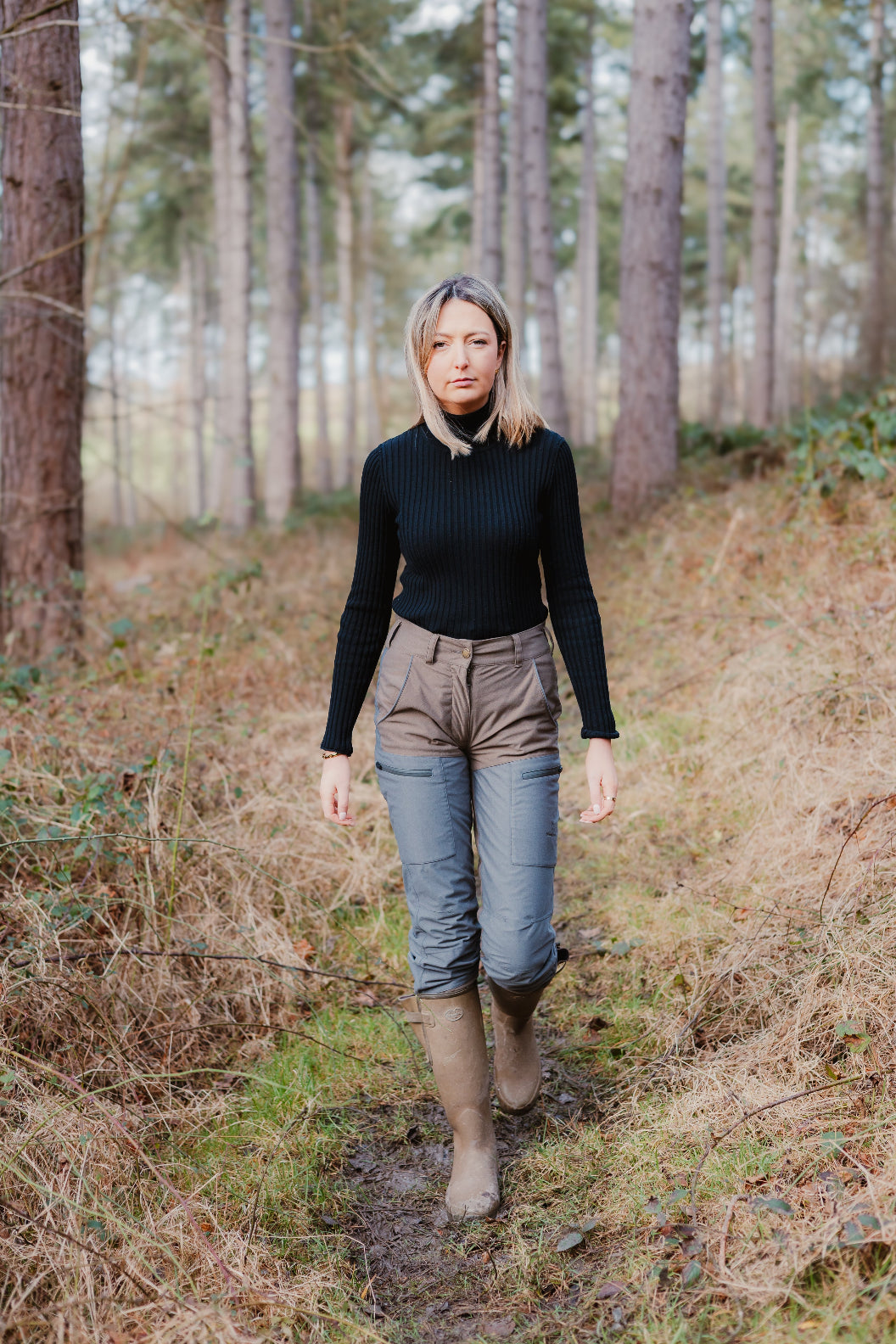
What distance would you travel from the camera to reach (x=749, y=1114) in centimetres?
257

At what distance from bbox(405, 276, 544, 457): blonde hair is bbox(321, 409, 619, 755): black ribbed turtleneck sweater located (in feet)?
0.14

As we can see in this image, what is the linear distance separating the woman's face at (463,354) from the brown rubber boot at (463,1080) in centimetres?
163

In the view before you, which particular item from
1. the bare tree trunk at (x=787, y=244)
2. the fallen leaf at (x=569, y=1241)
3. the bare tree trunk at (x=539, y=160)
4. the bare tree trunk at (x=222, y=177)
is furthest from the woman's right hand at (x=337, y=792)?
the bare tree trunk at (x=787, y=244)

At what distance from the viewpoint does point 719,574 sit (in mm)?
6992

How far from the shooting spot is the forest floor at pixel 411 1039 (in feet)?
7.29

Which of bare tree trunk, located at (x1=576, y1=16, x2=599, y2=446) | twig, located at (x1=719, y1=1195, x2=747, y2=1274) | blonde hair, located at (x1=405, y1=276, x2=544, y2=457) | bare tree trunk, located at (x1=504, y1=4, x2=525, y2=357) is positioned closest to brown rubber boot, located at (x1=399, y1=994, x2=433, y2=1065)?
twig, located at (x1=719, y1=1195, x2=747, y2=1274)

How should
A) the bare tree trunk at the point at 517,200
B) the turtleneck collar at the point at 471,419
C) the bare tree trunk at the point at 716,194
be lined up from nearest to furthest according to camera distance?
the turtleneck collar at the point at 471,419 → the bare tree trunk at the point at 517,200 → the bare tree trunk at the point at 716,194

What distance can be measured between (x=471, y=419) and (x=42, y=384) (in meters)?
4.80

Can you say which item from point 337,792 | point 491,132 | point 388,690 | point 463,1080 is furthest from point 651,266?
point 463,1080

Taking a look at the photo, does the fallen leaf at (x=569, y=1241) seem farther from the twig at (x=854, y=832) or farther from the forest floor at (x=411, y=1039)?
the twig at (x=854, y=832)

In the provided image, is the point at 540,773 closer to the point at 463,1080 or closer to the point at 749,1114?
the point at 463,1080

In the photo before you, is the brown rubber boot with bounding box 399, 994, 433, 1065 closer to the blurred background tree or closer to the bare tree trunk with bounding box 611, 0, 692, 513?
the blurred background tree

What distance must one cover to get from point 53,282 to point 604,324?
3060cm

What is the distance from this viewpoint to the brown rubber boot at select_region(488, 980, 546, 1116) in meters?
2.93
